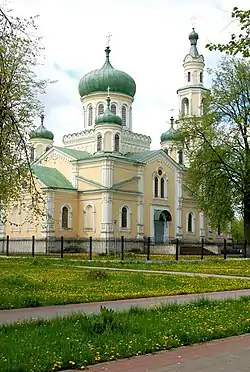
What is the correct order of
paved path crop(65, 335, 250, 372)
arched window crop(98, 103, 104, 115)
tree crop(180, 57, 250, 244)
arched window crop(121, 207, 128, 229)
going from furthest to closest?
arched window crop(98, 103, 104, 115) < arched window crop(121, 207, 128, 229) < tree crop(180, 57, 250, 244) < paved path crop(65, 335, 250, 372)

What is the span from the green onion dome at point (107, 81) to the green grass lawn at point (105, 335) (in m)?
47.4

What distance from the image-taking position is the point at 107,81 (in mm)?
56094

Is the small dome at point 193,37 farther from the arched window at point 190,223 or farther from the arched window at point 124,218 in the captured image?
the arched window at point 124,218

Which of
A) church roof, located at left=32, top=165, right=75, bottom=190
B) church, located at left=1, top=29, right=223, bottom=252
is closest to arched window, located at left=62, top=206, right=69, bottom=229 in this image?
church, located at left=1, top=29, right=223, bottom=252

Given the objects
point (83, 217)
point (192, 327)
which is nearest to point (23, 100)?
point (192, 327)

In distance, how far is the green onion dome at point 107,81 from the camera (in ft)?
184

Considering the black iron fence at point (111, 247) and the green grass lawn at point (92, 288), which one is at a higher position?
the black iron fence at point (111, 247)

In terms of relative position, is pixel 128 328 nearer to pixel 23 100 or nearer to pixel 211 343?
pixel 211 343

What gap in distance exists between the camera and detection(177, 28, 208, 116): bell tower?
2377 inches

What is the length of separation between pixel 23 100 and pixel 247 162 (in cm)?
2014

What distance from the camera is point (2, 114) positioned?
1436cm

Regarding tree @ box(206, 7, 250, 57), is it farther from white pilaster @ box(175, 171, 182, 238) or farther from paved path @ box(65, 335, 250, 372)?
white pilaster @ box(175, 171, 182, 238)

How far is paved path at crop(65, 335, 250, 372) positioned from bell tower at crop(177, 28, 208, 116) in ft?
176

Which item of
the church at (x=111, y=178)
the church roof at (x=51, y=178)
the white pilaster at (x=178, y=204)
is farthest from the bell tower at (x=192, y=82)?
the church roof at (x=51, y=178)
